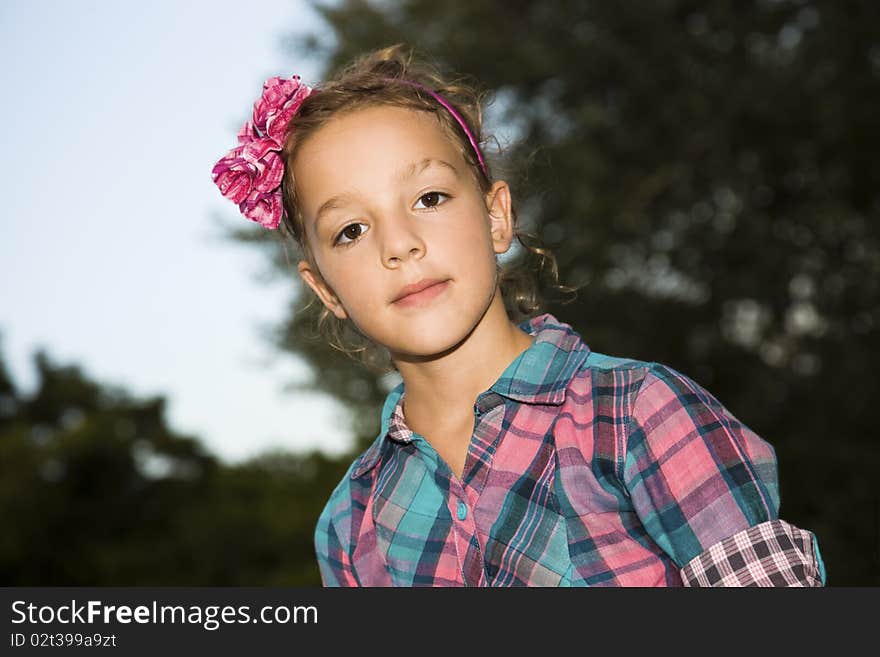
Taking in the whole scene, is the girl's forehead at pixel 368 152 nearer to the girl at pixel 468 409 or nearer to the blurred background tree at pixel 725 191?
the girl at pixel 468 409

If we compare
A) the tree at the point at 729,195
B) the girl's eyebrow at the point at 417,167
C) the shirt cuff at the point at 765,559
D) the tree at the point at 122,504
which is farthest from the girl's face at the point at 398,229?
the tree at the point at 122,504

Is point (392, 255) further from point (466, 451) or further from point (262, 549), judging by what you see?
point (262, 549)

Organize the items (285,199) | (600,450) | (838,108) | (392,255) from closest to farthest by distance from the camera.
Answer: (600,450)
(392,255)
(285,199)
(838,108)

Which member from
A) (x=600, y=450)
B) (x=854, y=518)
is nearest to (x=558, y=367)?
(x=600, y=450)

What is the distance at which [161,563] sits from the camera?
10.5 metres

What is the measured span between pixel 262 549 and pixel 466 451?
9741 millimetres

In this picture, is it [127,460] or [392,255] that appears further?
[127,460]

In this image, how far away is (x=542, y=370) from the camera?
1716 mm

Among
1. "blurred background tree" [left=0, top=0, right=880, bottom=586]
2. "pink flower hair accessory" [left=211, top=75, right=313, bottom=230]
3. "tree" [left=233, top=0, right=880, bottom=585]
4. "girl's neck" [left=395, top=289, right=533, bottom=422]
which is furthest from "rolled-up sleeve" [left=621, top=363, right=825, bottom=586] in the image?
"tree" [left=233, top=0, right=880, bottom=585]

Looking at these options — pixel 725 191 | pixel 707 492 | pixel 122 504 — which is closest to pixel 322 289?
pixel 707 492

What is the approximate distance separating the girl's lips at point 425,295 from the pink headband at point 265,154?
40cm

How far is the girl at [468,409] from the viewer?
146 centimetres

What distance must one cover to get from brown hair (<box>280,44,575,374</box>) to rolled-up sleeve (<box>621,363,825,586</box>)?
1.94 feet

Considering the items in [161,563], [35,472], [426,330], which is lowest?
[426,330]
